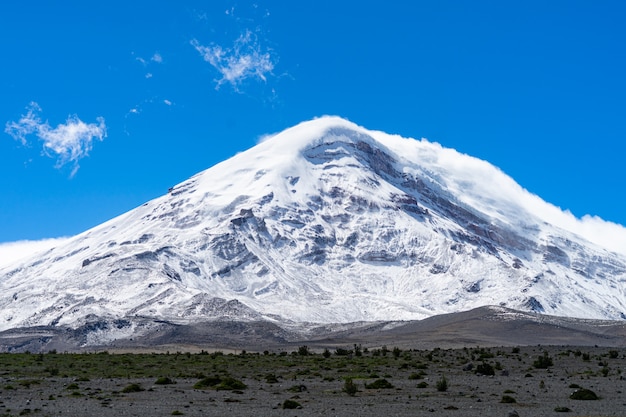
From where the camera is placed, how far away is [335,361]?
220ft

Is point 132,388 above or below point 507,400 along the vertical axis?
above

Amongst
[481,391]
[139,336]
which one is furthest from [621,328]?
[481,391]

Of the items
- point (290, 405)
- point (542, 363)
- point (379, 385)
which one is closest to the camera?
point (290, 405)

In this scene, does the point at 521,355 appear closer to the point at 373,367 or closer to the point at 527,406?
the point at 373,367

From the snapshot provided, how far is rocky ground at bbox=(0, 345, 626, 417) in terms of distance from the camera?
1395 inches

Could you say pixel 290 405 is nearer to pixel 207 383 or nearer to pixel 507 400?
pixel 507 400

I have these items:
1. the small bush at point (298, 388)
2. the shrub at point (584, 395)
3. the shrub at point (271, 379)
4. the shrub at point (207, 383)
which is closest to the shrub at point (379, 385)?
the small bush at point (298, 388)

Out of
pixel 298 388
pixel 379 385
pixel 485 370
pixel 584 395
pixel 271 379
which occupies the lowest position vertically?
pixel 584 395

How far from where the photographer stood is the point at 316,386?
1847 inches

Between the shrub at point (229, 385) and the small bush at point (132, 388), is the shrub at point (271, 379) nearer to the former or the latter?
the shrub at point (229, 385)

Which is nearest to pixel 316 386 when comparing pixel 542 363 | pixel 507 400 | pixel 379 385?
pixel 379 385

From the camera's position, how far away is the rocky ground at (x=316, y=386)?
35.4m

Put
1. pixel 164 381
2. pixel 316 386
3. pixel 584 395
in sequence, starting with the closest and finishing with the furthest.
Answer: pixel 584 395 < pixel 316 386 < pixel 164 381

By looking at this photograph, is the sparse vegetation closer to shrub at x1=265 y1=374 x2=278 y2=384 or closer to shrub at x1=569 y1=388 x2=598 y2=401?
shrub at x1=569 y1=388 x2=598 y2=401
